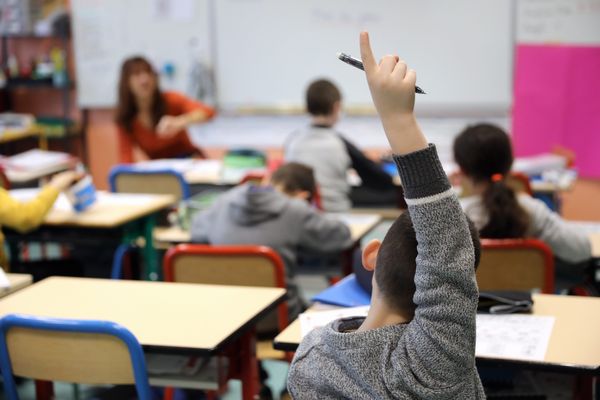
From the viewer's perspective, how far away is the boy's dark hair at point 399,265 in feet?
4.80

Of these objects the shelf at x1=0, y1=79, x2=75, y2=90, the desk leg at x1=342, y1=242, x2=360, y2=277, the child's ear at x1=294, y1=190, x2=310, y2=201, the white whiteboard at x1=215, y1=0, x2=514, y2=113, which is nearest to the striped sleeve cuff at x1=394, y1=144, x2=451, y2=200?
the child's ear at x1=294, y1=190, x2=310, y2=201

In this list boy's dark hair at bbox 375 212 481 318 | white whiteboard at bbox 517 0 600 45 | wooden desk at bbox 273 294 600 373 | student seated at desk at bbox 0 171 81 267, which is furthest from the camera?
white whiteboard at bbox 517 0 600 45

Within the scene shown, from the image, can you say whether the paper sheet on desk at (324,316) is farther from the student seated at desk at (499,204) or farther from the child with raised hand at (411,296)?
the student seated at desk at (499,204)

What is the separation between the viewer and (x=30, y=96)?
7555 millimetres

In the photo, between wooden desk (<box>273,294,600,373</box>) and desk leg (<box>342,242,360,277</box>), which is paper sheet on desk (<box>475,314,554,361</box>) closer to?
wooden desk (<box>273,294,600,373</box>)

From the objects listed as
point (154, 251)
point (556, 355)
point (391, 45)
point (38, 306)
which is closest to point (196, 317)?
point (38, 306)

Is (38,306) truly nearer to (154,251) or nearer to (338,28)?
(154,251)

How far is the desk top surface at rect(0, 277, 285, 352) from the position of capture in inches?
88.5

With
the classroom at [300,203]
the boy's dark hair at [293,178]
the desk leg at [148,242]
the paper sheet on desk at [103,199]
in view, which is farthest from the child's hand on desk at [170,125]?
the boy's dark hair at [293,178]

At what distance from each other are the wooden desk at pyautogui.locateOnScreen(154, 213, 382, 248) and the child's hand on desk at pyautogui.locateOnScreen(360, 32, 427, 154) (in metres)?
2.26

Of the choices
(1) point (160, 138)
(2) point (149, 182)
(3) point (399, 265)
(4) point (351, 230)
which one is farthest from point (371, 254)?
(1) point (160, 138)

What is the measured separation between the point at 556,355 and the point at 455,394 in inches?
27.1

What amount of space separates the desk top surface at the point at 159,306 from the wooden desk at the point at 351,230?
3.05ft

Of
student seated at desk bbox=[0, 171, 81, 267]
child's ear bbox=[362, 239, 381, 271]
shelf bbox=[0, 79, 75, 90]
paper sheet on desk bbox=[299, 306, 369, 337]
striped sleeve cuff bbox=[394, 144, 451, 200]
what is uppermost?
striped sleeve cuff bbox=[394, 144, 451, 200]
